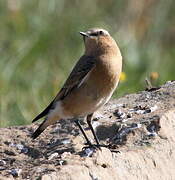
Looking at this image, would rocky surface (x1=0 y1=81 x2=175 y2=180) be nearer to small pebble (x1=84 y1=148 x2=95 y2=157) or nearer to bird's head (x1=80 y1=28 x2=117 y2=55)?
small pebble (x1=84 y1=148 x2=95 y2=157)

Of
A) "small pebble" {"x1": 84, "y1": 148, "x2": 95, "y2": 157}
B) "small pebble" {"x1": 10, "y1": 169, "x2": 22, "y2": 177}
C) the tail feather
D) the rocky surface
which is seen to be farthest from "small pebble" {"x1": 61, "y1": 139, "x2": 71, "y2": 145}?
"small pebble" {"x1": 10, "y1": 169, "x2": 22, "y2": 177}

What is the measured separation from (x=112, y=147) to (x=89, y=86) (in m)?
0.82

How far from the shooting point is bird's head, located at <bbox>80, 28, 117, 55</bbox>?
303 inches

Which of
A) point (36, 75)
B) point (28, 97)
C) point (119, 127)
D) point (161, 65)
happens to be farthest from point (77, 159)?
point (161, 65)

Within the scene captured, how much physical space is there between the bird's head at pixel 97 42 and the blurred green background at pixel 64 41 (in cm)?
236

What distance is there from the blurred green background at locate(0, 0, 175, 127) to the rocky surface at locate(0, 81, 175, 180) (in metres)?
2.39

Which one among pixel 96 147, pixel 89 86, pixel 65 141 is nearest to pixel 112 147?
pixel 96 147

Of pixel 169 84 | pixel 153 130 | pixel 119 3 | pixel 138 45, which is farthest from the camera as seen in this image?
pixel 119 3

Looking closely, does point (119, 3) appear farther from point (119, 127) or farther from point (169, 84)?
point (119, 127)

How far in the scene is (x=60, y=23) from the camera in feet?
45.1

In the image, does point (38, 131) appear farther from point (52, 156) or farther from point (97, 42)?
point (97, 42)

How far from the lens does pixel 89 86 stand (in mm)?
7457

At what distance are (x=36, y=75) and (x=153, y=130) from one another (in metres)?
5.18

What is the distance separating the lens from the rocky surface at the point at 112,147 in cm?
638
